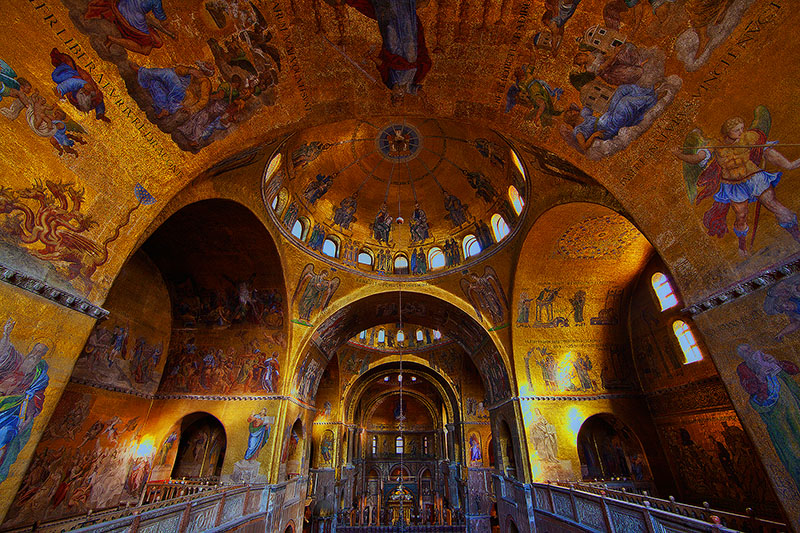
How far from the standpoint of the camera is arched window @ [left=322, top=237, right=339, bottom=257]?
15.6 meters

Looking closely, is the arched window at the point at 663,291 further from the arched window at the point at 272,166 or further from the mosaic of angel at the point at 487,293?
the arched window at the point at 272,166

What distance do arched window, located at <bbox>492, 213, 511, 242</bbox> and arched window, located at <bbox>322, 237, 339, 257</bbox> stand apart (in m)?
7.32

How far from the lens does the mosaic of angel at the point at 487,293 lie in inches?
571

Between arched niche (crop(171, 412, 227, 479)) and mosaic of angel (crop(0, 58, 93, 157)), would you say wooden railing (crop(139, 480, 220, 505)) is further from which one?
mosaic of angel (crop(0, 58, 93, 157))

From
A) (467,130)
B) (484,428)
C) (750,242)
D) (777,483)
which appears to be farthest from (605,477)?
(467,130)

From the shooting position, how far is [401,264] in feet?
56.7

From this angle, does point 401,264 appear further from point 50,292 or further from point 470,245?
point 50,292

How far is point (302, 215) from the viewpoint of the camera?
47.8 feet

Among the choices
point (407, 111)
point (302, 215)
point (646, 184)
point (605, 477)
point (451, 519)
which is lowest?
point (451, 519)

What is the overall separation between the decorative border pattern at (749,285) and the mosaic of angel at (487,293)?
860 centimetres

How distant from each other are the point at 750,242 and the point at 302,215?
13529 millimetres

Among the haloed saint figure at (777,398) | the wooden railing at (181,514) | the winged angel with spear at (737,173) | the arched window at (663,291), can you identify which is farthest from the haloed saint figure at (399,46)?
the arched window at (663,291)

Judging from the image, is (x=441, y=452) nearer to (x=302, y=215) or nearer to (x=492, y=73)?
(x=302, y=215)

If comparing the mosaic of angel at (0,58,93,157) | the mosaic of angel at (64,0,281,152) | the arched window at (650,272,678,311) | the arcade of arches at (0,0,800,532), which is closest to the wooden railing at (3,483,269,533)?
the arcade of arches at (0,0,800,532)
